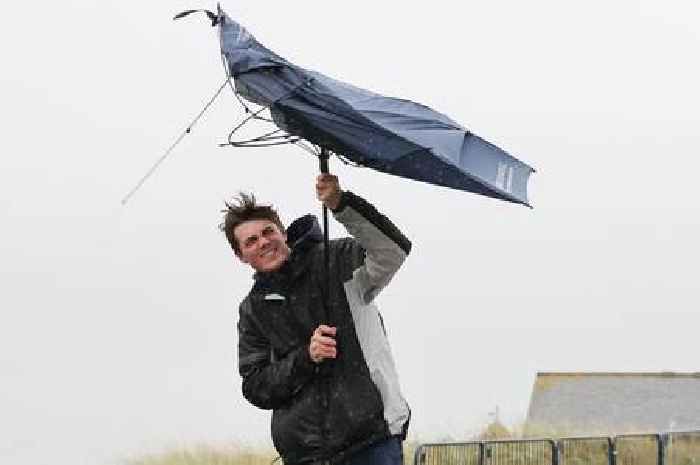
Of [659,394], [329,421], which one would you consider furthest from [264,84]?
[659,394]

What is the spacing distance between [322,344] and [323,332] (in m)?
0.06

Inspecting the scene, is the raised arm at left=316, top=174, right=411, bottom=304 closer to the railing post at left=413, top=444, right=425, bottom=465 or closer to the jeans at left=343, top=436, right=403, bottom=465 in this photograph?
the jeans at left=343, top=436, right=403, bottom=465

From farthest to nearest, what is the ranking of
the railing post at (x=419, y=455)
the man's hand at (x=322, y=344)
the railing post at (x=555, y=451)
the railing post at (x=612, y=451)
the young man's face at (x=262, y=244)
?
the railing post at (x=612, y=451)
the railing post at (x=555, y=451)
the railing post at (x=419, y=455)
the young man's face at (x=262, y=244)
the man's hand at (x=322, y=344)

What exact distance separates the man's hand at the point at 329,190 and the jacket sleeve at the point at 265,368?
55 cm

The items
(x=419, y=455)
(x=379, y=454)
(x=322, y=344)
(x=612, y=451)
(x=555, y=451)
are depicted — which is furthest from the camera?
(x=612, y=451)

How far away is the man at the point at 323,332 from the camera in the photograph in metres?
5.05

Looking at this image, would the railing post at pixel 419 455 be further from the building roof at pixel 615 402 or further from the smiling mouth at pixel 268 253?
the building roof at pixel 615 402

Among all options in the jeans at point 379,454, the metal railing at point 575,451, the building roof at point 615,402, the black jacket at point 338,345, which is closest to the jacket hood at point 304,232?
the black jacket at point 338,345

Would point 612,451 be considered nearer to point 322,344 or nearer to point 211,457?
point 211,457

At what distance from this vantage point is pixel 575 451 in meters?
12.4

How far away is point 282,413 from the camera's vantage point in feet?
17.3

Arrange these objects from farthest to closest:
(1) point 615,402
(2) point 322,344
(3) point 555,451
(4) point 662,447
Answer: (1) point 615,402 → (4) point 662,447 → (3) point 555,451 → (2) point 322,344

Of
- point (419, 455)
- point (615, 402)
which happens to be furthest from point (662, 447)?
point (615, 402)

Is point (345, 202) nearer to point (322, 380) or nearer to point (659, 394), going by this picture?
point (322, 380)
